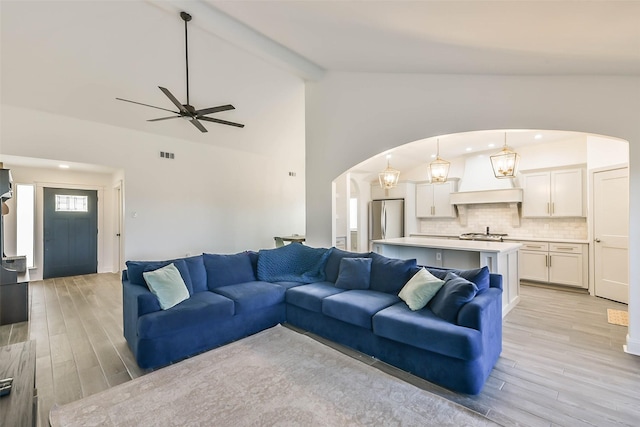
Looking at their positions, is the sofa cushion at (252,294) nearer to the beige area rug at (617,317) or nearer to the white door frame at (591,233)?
the beige area rug at (617,317)

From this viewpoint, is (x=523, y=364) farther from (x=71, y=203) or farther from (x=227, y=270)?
(x=71, y=203)

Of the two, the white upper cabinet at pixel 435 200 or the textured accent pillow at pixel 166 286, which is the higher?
the white upper cabinet at pixel 435 200

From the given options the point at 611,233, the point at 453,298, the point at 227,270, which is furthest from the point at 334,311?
the point at 611,233

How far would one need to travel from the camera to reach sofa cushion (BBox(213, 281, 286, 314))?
10.7ft

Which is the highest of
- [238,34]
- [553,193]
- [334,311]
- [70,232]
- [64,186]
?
[238,34]

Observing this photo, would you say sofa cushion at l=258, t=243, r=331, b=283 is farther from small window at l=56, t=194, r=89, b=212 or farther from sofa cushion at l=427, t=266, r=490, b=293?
small window at l=56, t=194, r=89, b=212

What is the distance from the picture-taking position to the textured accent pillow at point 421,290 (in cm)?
278

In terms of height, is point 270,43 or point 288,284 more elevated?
point 270,43

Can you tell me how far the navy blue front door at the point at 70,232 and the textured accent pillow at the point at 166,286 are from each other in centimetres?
528

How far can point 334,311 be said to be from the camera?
3066 millimetres

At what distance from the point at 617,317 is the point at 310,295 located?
4021 millimetres

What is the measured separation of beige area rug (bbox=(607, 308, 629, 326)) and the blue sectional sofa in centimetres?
212

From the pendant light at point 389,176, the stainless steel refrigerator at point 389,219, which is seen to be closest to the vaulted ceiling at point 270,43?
the pendant light at point 389,176

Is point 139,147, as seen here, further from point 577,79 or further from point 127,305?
point 577,79
